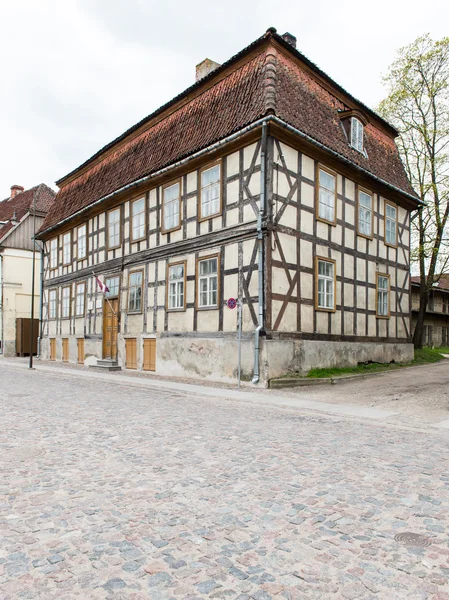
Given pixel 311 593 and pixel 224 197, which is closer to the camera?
pixel 311 593

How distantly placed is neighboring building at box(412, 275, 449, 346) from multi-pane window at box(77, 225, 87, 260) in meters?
24.4

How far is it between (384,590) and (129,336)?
1855cm

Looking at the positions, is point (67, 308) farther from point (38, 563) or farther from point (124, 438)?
point (38, 563)

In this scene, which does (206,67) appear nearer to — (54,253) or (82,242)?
(82,242)

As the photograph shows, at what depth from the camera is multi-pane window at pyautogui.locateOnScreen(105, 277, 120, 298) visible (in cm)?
2214

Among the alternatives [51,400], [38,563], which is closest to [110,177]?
[51,400]

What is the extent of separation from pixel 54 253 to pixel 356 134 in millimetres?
18413

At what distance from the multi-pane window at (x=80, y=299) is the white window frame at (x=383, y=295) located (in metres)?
14.1

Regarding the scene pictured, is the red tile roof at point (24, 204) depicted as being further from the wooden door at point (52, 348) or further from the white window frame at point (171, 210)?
the white window frame at point (171, 210)

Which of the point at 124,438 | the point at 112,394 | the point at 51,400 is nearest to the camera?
the point at 124,438

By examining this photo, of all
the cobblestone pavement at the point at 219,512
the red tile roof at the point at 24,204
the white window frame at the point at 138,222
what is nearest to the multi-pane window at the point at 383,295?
the white window frame at the point at 138,222

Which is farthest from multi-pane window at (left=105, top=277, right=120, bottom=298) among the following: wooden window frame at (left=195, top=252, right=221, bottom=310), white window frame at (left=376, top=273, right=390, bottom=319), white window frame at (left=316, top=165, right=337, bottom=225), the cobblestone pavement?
the cobblestone pavement

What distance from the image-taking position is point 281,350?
15.1m

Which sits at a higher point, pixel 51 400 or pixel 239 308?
pixel 239 308
